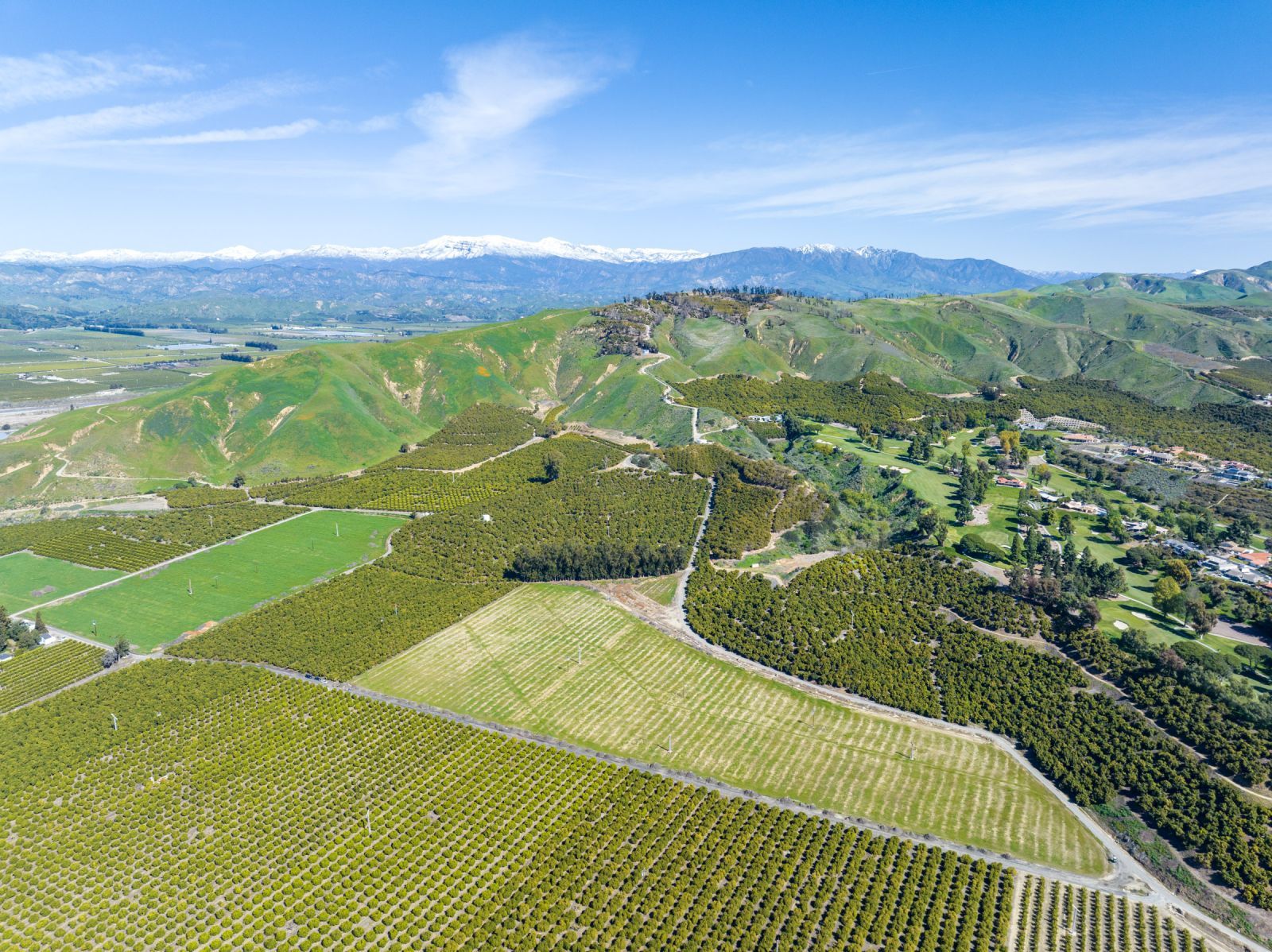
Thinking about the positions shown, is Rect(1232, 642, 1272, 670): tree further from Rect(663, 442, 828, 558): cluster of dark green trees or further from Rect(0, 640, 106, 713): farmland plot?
Rect(0, 640, 106, 713): farmland plot

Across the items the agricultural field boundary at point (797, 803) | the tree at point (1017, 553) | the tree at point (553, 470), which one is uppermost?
the tree at point (553, 470)

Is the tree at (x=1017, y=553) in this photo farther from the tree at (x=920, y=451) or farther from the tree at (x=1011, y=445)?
the tree at (x=1011, y=445)

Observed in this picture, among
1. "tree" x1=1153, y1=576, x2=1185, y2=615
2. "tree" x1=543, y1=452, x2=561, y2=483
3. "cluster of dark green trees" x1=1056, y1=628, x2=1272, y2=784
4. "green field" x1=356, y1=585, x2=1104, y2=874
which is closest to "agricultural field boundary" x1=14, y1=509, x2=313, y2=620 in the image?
"tree" x1=543, y1=452, x2=561, y2=483

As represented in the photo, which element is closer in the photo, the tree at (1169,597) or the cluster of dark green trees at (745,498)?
the tree at (1169,597)

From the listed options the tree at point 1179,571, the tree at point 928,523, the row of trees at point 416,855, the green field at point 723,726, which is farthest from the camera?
the tree at point 928,523

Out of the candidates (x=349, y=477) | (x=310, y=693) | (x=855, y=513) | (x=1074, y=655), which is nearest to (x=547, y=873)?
(x=310, y=693)

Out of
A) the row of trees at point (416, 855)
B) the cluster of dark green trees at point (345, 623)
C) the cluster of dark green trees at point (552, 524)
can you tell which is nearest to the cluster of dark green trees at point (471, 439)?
the cluster of dark green trees at point (552, 524)

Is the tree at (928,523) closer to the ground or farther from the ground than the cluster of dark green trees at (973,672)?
farther from the ground
